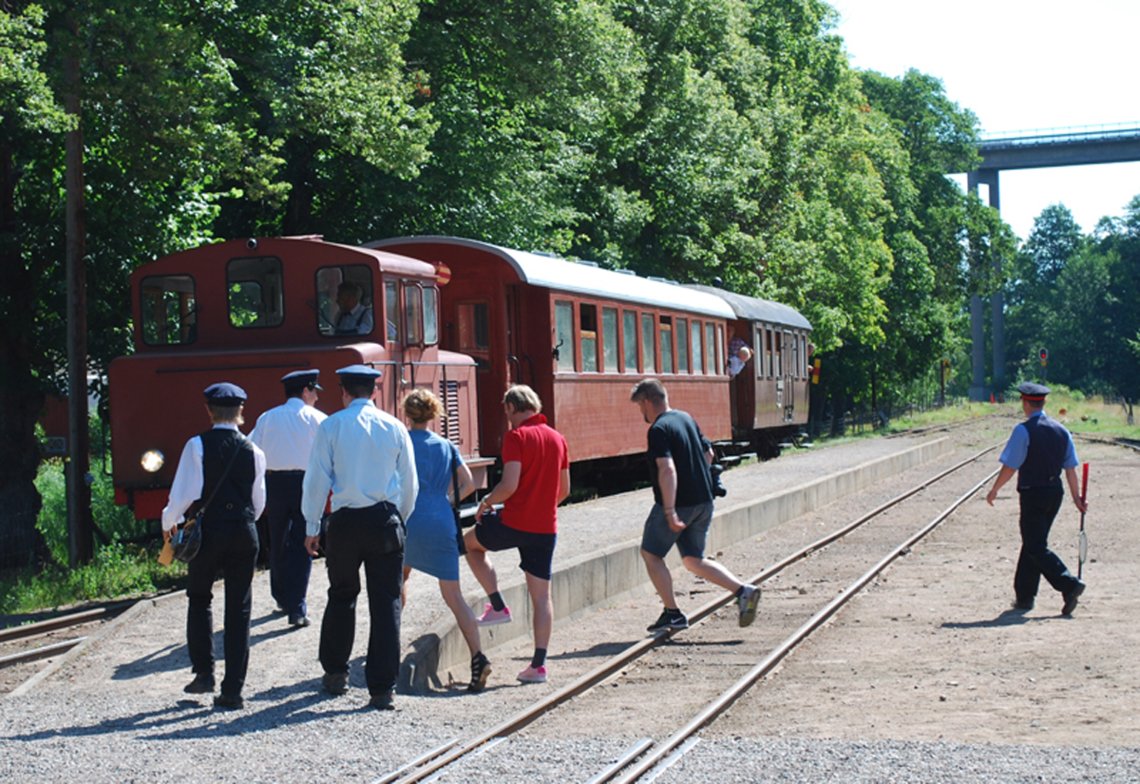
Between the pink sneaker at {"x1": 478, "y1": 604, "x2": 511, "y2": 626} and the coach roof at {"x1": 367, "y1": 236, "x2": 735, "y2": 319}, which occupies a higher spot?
the coach roof at {"x1": 367, "y1": 236, "x2": 735, "y2": 319}

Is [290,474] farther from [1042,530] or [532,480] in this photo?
[1042,530]

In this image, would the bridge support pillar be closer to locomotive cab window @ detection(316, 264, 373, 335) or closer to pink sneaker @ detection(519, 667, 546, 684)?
locomotive cab window @ detection(316, 264, 373, 335)

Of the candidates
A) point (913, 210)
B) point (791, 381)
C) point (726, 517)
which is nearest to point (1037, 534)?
point (726, 517)

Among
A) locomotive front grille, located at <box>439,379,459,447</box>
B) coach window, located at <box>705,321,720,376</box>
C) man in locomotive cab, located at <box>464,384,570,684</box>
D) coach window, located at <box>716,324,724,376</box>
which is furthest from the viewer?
coach window, located at <box>716,324,724,376</box>

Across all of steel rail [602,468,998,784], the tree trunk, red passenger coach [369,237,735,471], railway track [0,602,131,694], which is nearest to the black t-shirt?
steel rail [602,468,998,784]

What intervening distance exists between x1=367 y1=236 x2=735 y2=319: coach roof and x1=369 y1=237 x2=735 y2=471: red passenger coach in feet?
0.07

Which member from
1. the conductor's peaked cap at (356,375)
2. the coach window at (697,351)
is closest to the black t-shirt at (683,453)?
the conductor's peaked cap at (356,375)

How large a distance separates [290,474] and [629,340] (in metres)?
12.9

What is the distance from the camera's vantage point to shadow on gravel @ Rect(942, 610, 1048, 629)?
1234 centimetres

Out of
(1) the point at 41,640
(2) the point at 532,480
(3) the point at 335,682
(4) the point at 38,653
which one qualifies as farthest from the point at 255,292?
(3) the point at 335,682

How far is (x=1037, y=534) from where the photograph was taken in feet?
41.3

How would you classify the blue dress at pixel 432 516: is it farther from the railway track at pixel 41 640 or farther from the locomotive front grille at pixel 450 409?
the locomotive front grille at pixel 450 409

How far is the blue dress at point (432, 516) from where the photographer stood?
9664 millimetres

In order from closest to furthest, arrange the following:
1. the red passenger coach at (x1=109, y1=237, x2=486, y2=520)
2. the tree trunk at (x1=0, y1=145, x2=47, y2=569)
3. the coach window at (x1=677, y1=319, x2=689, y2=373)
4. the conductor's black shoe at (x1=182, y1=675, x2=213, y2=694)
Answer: the conductor's black shoe at (x1=182, y1=675, x2=213, y2=694) < the red passenger coach at (x1=109, y1=237, x2=486, y2=520) < the tree trunk at (x1=0, y1=145, x2=47, y2=569) < the coach window at (x1=677, y1=319, x2=689, y2=373)
